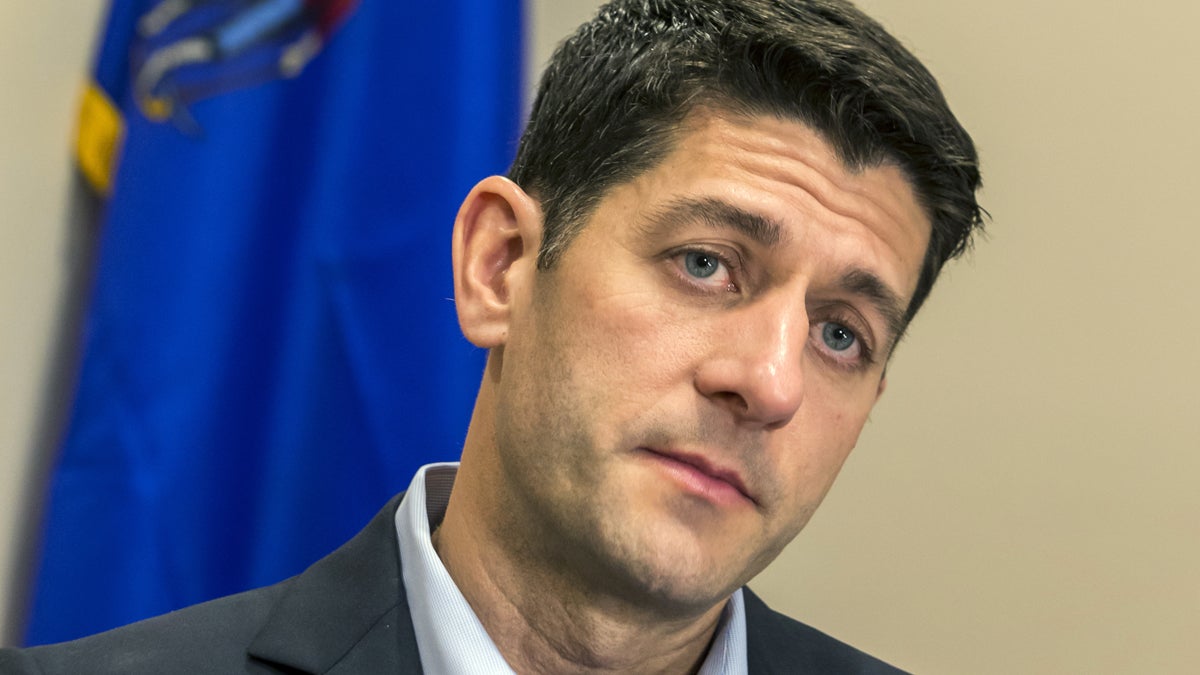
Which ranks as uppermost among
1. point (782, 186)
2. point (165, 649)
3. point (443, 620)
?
point (782, 186)

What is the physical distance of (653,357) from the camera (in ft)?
4.79

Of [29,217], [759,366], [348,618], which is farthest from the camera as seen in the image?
[29,217]

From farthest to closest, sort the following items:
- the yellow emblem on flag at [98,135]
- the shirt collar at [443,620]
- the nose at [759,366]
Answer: the yellow emblem on flag at [98,135]
the shirt collar at [443,620]
the nose at [759,366]

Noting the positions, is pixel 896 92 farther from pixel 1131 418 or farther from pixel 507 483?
pixel 1131 418

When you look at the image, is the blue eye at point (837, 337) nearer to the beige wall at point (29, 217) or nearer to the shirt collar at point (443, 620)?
the shirt collar at point (443, 620)

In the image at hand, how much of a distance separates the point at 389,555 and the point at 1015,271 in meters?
1.27

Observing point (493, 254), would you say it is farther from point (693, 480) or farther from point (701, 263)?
point (693, 480)

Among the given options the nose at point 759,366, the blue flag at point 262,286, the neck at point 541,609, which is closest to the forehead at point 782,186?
the nose at point 759,366

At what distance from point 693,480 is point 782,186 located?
356 millimetres

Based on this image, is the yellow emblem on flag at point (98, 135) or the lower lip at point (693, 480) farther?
the yellow emblem on flag at point (98, 135)

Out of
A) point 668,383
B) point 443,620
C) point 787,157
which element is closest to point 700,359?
point 668,383

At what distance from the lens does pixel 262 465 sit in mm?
2170

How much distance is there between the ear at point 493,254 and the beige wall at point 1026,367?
0.87 meters

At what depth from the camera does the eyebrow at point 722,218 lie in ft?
4.96
